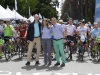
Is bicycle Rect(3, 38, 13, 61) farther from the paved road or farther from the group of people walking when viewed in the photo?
the group of people walking

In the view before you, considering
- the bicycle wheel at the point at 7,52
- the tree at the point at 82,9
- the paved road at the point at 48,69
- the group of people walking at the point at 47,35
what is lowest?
the paved road at the point at 48,69

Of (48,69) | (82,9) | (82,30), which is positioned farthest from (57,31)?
(82,9)

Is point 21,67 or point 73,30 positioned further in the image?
point 73,30

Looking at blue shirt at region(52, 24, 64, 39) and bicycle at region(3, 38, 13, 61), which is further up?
blue shirt at region(52, 24, 64, 39)

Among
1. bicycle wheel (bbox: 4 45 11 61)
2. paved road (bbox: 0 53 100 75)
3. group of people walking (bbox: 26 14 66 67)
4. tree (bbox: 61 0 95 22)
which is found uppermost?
tree (bbox: 61 0 95 22)

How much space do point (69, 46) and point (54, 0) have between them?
9042 centimetres

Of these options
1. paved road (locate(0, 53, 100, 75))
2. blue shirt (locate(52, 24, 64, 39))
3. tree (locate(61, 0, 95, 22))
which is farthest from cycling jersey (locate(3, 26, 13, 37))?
tree (locate(61, 0, 95, 22))

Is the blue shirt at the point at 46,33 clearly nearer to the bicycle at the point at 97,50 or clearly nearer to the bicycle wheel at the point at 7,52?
the bicycle at the point at 97,50

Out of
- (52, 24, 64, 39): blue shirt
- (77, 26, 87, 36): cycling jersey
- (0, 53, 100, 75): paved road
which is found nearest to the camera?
(0, 53, 100, 75): paved road

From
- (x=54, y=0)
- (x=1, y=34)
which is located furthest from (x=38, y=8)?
(x=1, y=34)

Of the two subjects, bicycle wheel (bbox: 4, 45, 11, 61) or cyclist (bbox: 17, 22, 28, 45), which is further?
cyclist (bbox: 17, 22, 28, 45)

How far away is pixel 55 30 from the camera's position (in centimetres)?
1075

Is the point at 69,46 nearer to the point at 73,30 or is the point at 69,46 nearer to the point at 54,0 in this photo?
the point at 73,30

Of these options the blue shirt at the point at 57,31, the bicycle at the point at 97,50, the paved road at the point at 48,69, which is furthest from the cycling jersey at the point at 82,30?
the blue shirt at the point at 57,31
